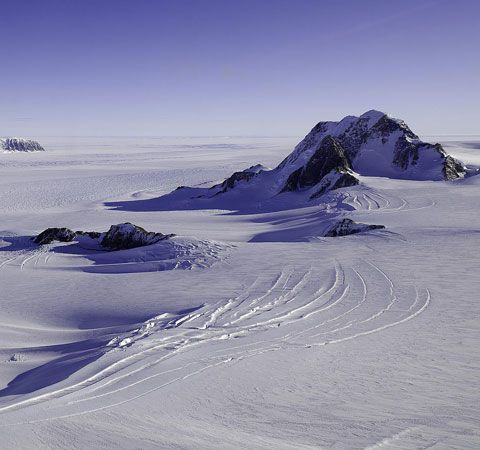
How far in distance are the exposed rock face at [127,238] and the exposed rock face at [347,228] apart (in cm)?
820

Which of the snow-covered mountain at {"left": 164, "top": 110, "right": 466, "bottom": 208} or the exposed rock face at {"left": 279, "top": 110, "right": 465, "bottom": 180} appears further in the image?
the exposed rock face at {"left": 279, "top": 110, "right": 465, "bottom": 180}

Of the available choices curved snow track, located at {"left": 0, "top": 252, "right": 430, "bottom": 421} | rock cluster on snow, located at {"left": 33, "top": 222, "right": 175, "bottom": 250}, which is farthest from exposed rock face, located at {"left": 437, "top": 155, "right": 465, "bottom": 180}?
curved snow track, located at {"left": 0, "top": 252, "right": 430, "bottom": 421}

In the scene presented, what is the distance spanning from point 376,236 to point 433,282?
6.91 m

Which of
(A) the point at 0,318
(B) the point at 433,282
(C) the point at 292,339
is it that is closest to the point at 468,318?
(B) the point at 433,282

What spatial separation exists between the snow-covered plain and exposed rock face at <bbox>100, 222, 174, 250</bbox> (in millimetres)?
1008

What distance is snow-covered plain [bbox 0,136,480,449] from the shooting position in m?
5.51

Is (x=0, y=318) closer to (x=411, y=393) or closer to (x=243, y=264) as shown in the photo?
(x=243, y=264)

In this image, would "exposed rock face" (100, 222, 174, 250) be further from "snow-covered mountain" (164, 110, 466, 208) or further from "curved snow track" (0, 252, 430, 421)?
"snow-covered mountain" (164, 110, 466, 208)

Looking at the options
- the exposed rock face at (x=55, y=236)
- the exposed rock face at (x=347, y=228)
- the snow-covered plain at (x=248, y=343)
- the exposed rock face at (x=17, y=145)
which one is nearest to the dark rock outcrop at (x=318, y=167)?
the exposed rock face at (x=347, y=228)

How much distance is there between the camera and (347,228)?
21.7 m

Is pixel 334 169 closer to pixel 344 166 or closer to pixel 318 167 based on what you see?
pixel 344 166

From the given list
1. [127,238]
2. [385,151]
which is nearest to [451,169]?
[385,151]

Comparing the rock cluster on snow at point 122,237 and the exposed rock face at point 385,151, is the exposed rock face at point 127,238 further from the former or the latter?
the exposed rock face at point 385,151

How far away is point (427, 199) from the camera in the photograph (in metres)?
29.9
